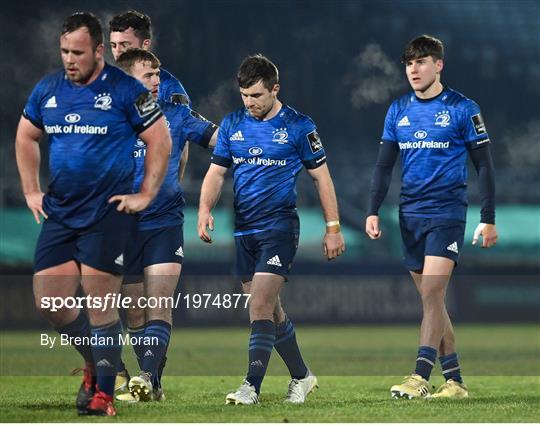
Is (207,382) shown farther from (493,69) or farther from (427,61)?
(493,69)

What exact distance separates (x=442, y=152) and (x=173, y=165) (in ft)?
5.73

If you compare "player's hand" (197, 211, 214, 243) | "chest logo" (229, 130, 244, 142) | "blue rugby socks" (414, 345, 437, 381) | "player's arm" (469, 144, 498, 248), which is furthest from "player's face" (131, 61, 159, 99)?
"blue rugby socks" (414, 345, 437, 381)

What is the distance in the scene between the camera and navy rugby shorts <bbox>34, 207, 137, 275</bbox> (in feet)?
21.4

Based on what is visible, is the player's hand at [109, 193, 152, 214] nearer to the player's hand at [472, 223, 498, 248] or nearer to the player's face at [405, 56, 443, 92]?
the player's face at [405, 56, 443, 92]

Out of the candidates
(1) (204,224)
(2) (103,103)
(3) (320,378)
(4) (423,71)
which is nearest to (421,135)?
(4) (423,71)

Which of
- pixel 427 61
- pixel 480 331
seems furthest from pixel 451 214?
pixel 480 331

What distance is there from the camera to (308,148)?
758 centimetres

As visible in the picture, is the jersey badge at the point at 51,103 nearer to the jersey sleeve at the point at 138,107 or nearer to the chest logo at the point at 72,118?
the chest logo at the point at 72,118

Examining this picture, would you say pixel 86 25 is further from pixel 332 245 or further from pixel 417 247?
pixel 417 247

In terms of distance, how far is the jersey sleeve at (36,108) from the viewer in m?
6.54

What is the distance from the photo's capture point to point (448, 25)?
74.5 ft

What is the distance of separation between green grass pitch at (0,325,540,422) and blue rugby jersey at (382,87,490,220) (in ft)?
4.24

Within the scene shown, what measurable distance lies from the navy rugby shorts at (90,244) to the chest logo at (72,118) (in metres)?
0.50

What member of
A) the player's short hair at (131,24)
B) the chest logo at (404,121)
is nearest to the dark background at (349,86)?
the player's short hair at (131,24)
